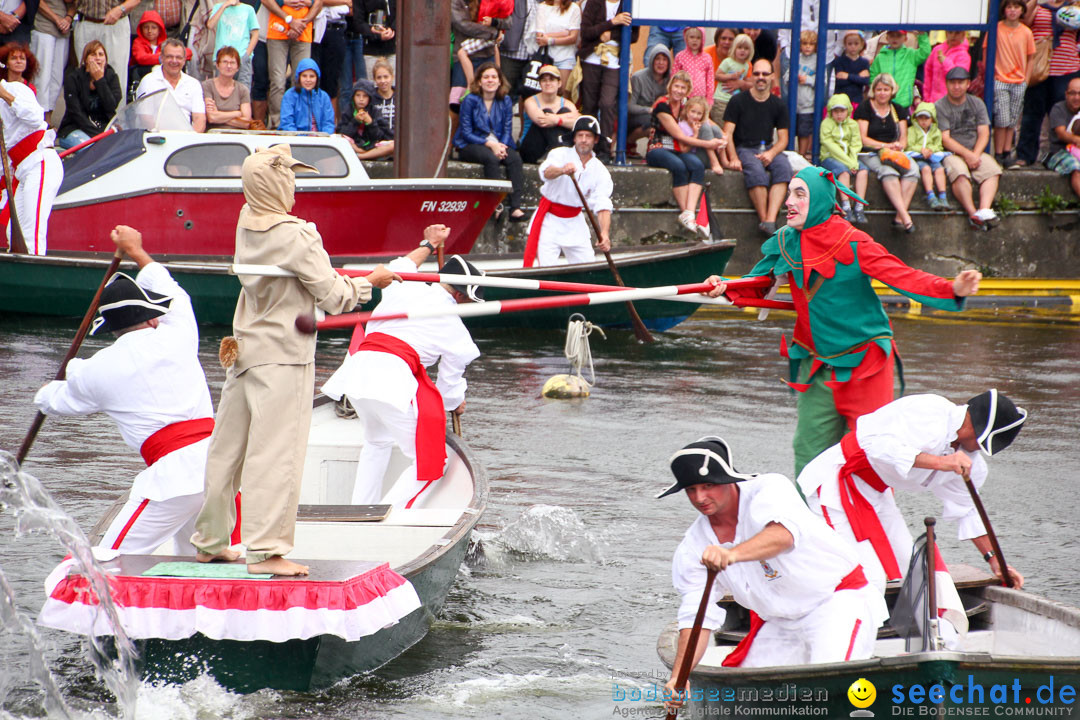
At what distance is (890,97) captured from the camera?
1656 cm

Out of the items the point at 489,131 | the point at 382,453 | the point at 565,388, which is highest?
the point at 489,131

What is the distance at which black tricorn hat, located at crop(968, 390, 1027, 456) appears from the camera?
5090 millimetres

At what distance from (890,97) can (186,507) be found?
515 inches

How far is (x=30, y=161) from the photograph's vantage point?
12797mm

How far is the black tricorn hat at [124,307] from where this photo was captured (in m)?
5.46

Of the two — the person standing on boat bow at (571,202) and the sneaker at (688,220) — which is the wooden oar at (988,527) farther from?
the sneaker at (688,220)

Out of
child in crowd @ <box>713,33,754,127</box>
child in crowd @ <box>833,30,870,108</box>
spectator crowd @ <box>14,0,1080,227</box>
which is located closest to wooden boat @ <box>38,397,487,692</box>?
spectator crowd @ <box>14,0,1080,227</box>

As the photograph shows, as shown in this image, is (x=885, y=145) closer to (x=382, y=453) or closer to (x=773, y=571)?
(x=382, y=453)

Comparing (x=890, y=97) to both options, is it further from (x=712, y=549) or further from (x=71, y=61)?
(x=712, y=549)

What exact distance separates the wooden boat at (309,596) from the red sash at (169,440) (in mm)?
427

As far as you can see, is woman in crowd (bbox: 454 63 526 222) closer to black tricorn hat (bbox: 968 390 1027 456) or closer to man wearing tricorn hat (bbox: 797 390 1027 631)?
man wearing tricorn hat (bbox: 797 390 1027 631)

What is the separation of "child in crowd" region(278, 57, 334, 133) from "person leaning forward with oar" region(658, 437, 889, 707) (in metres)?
10.9

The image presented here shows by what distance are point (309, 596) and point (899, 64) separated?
14.0 m

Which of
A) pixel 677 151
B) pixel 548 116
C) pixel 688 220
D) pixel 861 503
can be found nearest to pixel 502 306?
pixel 861 503
